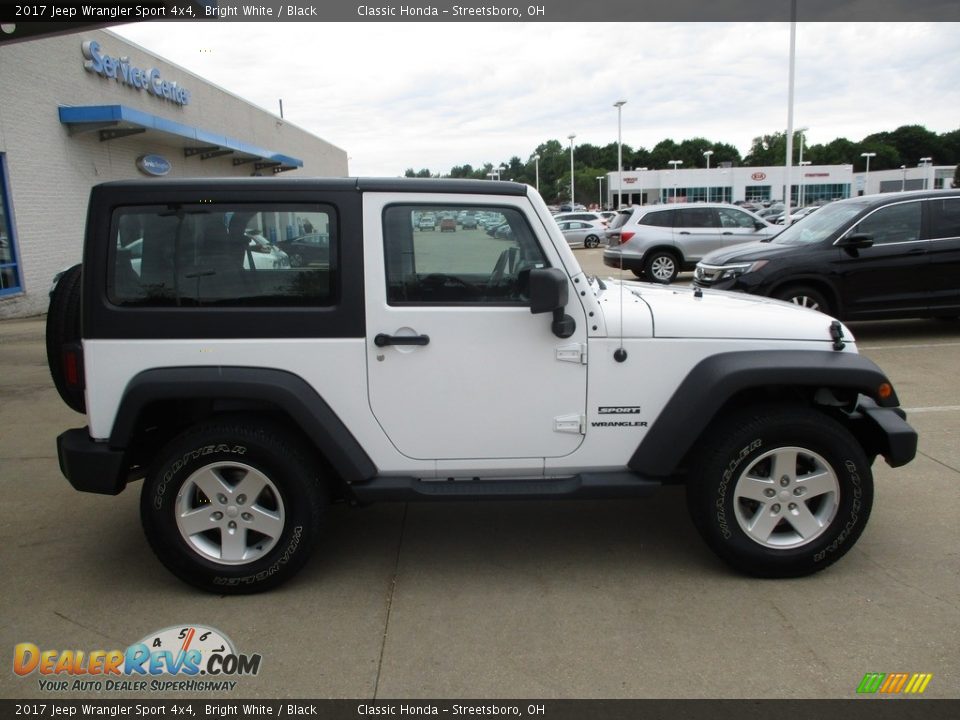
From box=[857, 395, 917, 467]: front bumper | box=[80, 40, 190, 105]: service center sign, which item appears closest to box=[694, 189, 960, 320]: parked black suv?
box=[857, 395, 917, 467]: front bumper

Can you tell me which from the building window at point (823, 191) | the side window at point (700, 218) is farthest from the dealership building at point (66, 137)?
the building window at point (823, 191)

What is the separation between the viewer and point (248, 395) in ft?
10.9

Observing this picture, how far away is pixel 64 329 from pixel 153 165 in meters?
17.5

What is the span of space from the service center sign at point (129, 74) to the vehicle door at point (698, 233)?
13.1 m

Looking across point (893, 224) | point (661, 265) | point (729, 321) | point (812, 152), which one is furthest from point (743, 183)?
point (729, 321)

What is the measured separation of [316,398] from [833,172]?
86143 millimetres

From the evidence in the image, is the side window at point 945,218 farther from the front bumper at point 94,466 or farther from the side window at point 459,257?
the front bumper at point 94,466

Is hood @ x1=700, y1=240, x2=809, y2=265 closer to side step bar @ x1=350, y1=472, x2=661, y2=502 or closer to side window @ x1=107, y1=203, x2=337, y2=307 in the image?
side step bar @ x1=350, y1=472, x2=661, y2=502

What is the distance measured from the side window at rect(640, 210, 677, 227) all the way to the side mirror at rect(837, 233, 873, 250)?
→ 7.73 metres

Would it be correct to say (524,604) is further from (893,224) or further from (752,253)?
(893,224)

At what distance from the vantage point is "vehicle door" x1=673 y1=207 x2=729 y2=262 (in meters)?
16.0

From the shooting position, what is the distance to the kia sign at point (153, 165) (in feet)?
61.3

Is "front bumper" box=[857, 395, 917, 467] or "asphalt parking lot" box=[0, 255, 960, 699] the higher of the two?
"front bumper" box=[857, 395, 917, 467]

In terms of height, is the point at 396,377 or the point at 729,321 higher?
the point at 729,321
